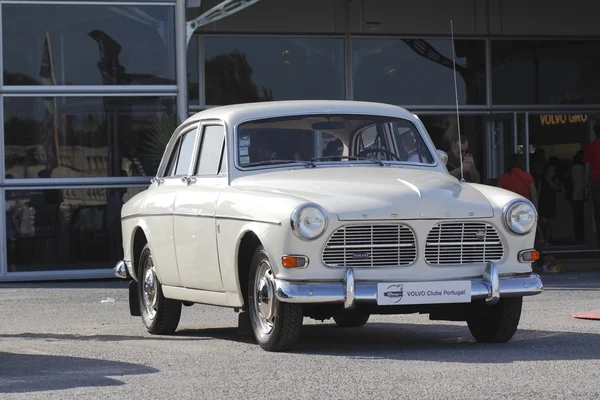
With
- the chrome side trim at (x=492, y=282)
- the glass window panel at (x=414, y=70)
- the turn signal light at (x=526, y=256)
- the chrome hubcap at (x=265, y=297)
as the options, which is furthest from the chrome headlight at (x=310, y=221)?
the glass window panel at (x=414, y=70)

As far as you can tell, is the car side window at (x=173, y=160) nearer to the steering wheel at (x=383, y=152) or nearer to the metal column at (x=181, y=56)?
the steering wheel at (x=383, y=152)

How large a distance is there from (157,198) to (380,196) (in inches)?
104

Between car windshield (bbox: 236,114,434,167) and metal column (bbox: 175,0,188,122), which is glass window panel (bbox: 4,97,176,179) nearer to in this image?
metal column (bbox: 175,0,188,122)

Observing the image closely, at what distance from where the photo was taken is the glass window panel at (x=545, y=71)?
23500 mm

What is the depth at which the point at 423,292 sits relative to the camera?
872 cm

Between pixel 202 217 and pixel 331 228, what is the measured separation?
1.50m

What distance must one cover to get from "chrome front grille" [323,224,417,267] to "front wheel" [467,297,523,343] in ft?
2.60

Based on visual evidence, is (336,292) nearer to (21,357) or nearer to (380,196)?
(380,196)

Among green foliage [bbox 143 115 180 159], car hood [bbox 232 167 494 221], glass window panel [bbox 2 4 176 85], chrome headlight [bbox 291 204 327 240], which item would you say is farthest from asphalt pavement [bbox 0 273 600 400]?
glass window panel [bbox 2 4 176 85]

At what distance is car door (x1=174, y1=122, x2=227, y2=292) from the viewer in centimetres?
973

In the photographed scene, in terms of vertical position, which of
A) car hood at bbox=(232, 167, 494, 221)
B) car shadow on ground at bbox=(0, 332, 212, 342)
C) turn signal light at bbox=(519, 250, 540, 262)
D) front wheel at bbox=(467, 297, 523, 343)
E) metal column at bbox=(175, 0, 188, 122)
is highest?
metal column at bbox=(175, 0, 188, 122)

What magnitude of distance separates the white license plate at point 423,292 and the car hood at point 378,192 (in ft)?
1.44

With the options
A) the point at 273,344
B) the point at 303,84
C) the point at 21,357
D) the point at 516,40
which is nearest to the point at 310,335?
the point at 273,344

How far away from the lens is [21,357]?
30.1 ft
